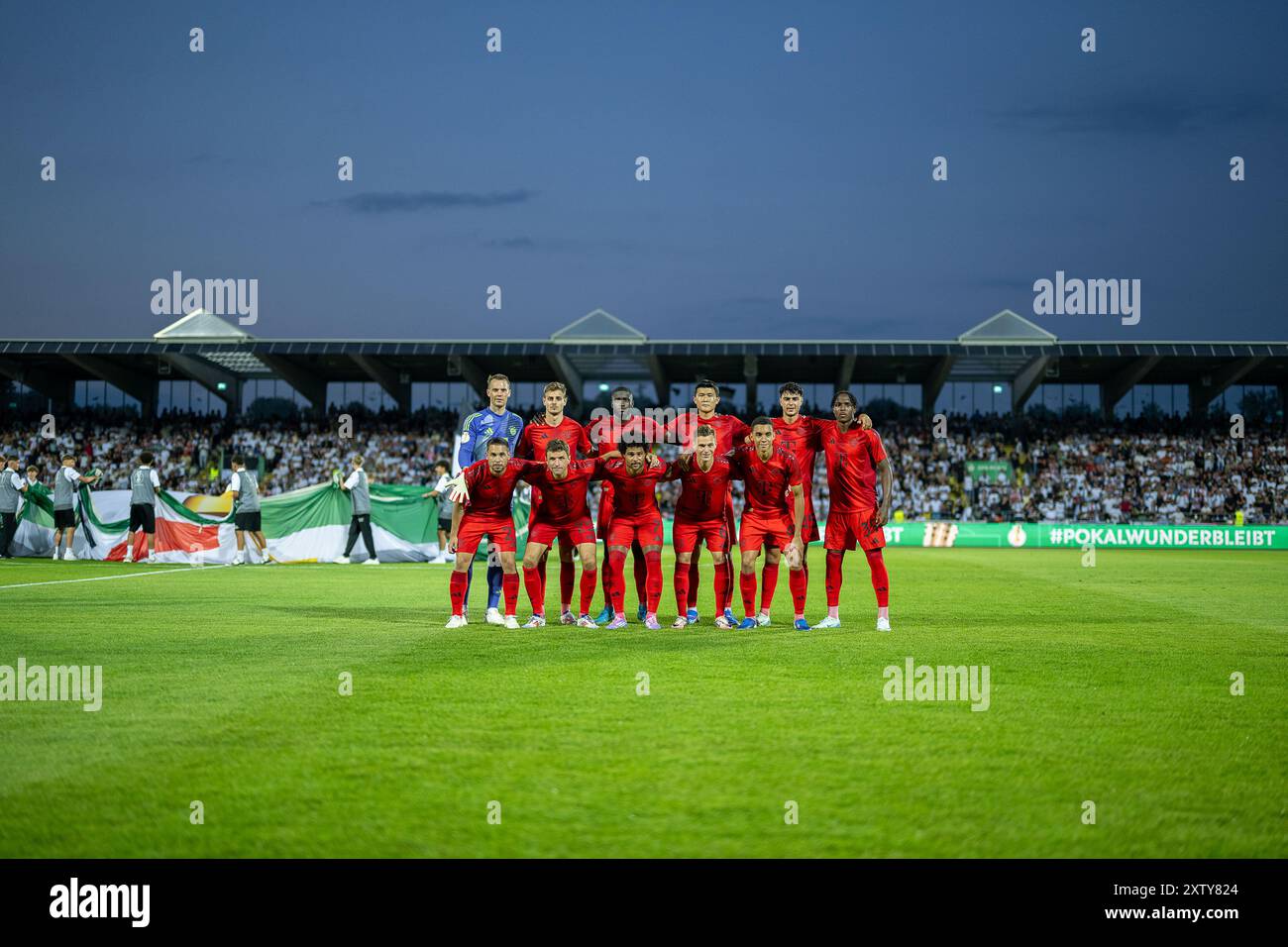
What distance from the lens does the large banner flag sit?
70.6 ft

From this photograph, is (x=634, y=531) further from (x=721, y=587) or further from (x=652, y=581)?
(x=721, y=587)

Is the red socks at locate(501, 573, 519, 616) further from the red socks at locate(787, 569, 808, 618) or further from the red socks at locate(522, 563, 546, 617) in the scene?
the red socks at locate(787, 569, 808, 618)

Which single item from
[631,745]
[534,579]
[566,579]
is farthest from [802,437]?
[631,745]

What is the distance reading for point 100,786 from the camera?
4.15 meters

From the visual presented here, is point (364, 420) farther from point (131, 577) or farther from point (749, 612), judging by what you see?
point (749, 612)

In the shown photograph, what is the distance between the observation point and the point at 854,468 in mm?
10516

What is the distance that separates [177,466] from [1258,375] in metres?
50.7

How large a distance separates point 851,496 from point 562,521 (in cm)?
299

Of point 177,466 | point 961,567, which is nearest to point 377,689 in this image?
point 961,567

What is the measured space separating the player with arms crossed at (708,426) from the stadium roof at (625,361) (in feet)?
112

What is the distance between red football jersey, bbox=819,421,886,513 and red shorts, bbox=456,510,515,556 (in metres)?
3.38

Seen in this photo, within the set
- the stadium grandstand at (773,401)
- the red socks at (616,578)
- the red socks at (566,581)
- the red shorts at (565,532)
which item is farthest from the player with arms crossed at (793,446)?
the stadium grandstand at (773,401)
